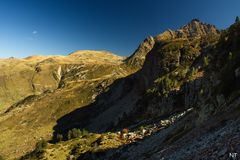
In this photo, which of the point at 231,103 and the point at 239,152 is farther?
the point at 231,103

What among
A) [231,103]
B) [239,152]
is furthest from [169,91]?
[239,152]

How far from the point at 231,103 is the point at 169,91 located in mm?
105107

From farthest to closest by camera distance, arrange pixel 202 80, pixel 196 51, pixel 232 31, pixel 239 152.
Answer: pixel 196 51 < pixel 202 80 < pixel 232 31 < pixel 239 152

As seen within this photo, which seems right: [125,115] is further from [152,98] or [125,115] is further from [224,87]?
[224,87]

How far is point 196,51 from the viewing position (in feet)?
638

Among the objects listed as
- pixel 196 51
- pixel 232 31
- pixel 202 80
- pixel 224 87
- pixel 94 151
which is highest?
pixel 196 51

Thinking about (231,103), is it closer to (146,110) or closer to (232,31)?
(232,31)

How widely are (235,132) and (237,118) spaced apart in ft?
20.5

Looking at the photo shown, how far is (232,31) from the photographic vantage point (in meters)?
103

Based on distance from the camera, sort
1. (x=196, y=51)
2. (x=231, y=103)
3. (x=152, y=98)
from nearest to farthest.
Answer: (x=231, y=103) < (x=152, y=98) < (x=196, y=51)

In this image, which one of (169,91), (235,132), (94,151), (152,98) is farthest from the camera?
(152,98)

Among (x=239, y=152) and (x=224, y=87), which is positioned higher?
(x=224, y=87)

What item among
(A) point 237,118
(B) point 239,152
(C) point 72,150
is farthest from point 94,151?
(B) point 239,152

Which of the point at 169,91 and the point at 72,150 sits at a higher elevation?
the point at 169,91
